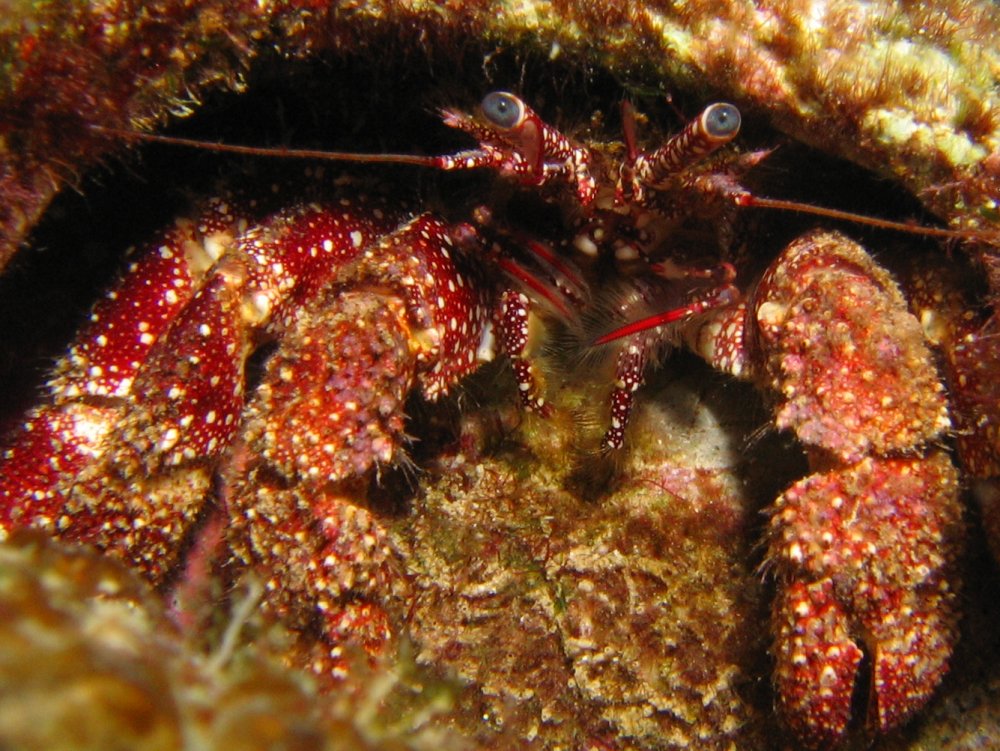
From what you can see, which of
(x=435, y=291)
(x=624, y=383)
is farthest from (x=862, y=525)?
(x=435, y=291)

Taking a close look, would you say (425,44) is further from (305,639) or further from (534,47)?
(305,639)

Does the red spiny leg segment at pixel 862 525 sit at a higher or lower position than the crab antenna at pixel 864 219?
lower

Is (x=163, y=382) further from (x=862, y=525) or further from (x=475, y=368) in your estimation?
(x=862, y=525)

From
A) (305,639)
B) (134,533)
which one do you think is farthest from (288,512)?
(134,533)

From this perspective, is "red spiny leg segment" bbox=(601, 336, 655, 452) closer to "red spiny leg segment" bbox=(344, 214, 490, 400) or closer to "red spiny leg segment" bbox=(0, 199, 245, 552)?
"red spiny leg segment" bbox=(344, 214, 490, 400)

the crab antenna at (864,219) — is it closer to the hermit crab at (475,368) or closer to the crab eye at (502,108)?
the hermit crab at (475,368)

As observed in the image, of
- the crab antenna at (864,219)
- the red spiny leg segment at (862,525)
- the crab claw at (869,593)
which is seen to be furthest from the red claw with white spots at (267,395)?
the crab claw at (869,593)
